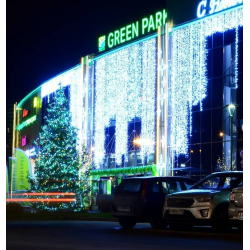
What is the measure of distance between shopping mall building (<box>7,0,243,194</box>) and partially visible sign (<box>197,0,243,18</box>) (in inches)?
3.3

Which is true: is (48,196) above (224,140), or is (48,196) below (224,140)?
below

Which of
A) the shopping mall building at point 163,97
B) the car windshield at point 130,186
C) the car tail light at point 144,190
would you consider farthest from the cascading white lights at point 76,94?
the car tail light at point 144,190

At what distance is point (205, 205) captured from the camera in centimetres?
1789

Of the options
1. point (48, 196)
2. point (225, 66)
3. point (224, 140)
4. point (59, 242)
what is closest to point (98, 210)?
point (48, 196)

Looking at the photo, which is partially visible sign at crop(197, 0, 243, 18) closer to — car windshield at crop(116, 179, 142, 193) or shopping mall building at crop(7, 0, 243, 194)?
shopping mall building at crop(7, 0, 243, 194)

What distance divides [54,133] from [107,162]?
14.6 m

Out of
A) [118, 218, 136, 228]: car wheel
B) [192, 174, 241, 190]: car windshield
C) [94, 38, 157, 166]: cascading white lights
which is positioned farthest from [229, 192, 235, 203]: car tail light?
[94, 38, 157, 166]: cascading white lights

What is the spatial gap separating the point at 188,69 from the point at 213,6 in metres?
5.06

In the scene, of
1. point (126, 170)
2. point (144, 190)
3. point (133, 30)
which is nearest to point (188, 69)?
point (133, 30)

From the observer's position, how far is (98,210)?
1554 inches

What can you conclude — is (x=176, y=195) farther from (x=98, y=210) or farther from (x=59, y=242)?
(x=98, y=210)

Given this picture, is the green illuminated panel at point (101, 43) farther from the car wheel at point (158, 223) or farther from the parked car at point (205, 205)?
the parked car at point (205, 205)

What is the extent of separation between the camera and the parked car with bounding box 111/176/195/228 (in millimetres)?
20094

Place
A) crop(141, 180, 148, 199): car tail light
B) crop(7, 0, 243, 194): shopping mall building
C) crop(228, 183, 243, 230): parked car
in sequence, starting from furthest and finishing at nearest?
1. crop(7, 0, 243, 194): shopping mall building
2. crop(141, 180, 148, 199): car tail light
3. crop(228, 183, 243, 230): parked car
